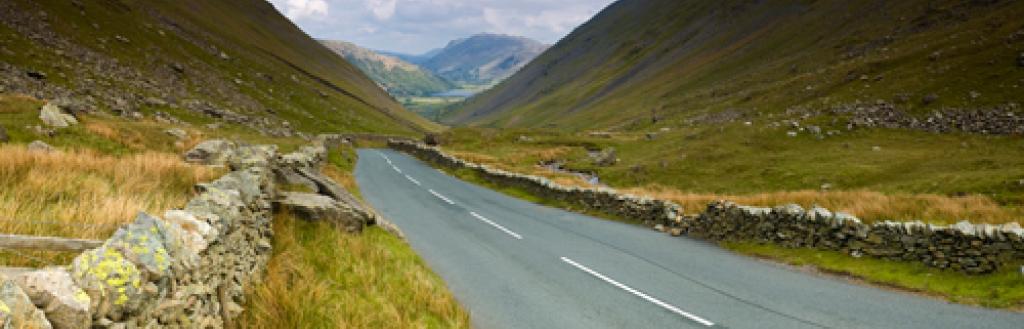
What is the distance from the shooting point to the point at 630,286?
11.4 meters

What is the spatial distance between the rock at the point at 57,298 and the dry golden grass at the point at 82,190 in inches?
119

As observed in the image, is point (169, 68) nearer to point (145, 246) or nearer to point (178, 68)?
point (178, 68)

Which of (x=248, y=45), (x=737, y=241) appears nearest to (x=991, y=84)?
(x=737, y=241)

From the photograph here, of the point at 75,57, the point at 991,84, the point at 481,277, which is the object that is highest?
the point at 991,84

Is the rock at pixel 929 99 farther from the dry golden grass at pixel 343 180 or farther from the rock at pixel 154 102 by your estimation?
the rock at pixel 154 102

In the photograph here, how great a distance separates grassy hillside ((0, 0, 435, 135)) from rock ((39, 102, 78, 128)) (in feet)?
15.2

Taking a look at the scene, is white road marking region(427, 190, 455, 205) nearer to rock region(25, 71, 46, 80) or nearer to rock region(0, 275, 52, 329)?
rock region(0, 275, 52, 329)

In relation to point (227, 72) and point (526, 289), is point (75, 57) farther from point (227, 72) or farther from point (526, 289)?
point (526, 289)

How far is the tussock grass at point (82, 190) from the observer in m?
6.21

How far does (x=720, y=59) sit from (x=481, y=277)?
367 ft

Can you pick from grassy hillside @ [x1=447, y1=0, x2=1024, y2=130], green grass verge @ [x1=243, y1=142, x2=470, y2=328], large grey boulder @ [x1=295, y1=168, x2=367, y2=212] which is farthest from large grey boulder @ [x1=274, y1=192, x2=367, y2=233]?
grassy hillside @ [x1=447, y1=0, x2=1024, y2=130]

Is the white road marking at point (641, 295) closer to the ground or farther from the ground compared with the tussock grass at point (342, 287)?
farther from the ground

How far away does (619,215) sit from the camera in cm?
2108

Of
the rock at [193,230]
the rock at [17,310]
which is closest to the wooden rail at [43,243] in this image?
the rock at [193,230]
